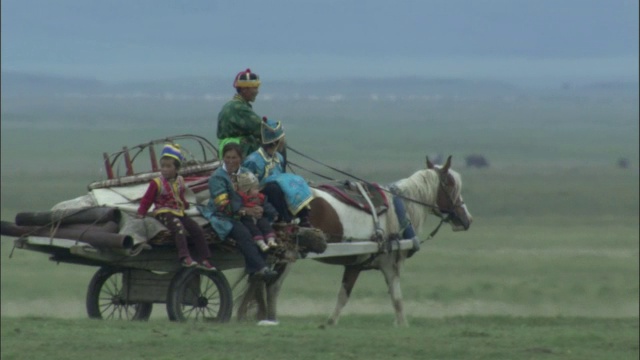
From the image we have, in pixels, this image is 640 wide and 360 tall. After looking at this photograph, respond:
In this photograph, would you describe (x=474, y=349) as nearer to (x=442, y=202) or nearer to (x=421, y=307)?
(x=442, y=202)

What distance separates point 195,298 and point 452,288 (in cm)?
1136

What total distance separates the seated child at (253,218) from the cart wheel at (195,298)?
53 cm

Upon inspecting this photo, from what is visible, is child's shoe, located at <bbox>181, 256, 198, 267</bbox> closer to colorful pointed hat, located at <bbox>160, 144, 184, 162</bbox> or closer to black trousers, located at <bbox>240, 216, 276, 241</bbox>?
black trousers, located at <bbox>240, 216, 276, 241</bbox>

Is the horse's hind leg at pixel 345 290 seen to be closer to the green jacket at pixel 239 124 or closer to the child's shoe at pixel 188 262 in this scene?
the green jacket at pixel 239 124

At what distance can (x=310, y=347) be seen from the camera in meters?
13.8

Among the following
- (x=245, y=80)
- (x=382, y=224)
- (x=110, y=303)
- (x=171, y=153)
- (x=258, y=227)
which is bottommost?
(x=110, y=303)

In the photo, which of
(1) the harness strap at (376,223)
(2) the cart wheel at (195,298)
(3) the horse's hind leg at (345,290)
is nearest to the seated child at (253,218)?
(2) the cart wheel at (195,298)

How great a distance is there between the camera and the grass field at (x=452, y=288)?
45.7 feet

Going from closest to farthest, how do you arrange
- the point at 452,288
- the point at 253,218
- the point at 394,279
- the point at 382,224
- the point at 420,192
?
the point at 253,218 → the point at 382,224 → the point at 394,279 → the point at 420,192 → the point at 452,288

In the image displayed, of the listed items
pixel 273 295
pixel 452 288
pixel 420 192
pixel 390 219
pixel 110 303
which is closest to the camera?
pixel 110 303

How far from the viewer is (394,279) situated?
17234 mm

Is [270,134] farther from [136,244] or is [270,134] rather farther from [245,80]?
[136,244]

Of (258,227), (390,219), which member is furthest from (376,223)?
(258,227)

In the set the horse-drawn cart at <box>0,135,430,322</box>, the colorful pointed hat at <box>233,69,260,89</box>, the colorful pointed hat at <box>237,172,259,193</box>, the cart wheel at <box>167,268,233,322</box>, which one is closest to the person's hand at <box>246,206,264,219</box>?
the colorful pointed hat at <box>237,172,259,193</box>
